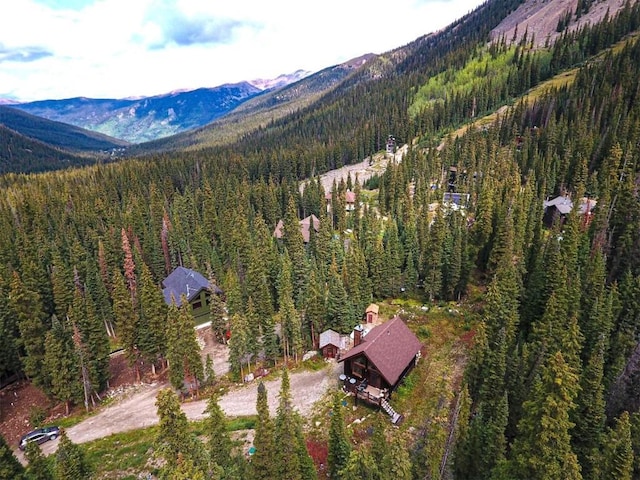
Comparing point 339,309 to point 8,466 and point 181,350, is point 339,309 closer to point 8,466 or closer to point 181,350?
point 181,350

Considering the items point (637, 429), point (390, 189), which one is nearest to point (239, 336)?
point (637, 429)

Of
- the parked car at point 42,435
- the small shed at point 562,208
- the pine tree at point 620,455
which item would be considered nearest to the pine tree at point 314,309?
the parked car at point 42,435

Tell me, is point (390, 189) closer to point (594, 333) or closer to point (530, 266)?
point (530, 266)

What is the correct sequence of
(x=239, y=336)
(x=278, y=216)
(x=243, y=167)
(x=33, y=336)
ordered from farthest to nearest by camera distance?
(x=243, y=167), (x=278, y=216), (x=33, y=336), (x=239, y=336)

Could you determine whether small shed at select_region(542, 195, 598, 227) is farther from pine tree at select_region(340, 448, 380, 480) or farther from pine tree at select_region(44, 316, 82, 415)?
pine tree at select_region(44, 316, 82, 415)

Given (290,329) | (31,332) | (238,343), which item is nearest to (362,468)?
(290,329)

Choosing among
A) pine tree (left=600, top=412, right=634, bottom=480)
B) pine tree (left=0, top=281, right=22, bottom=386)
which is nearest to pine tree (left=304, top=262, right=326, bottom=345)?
pine tree (left=600, top=412, right=634, bottom=480)
